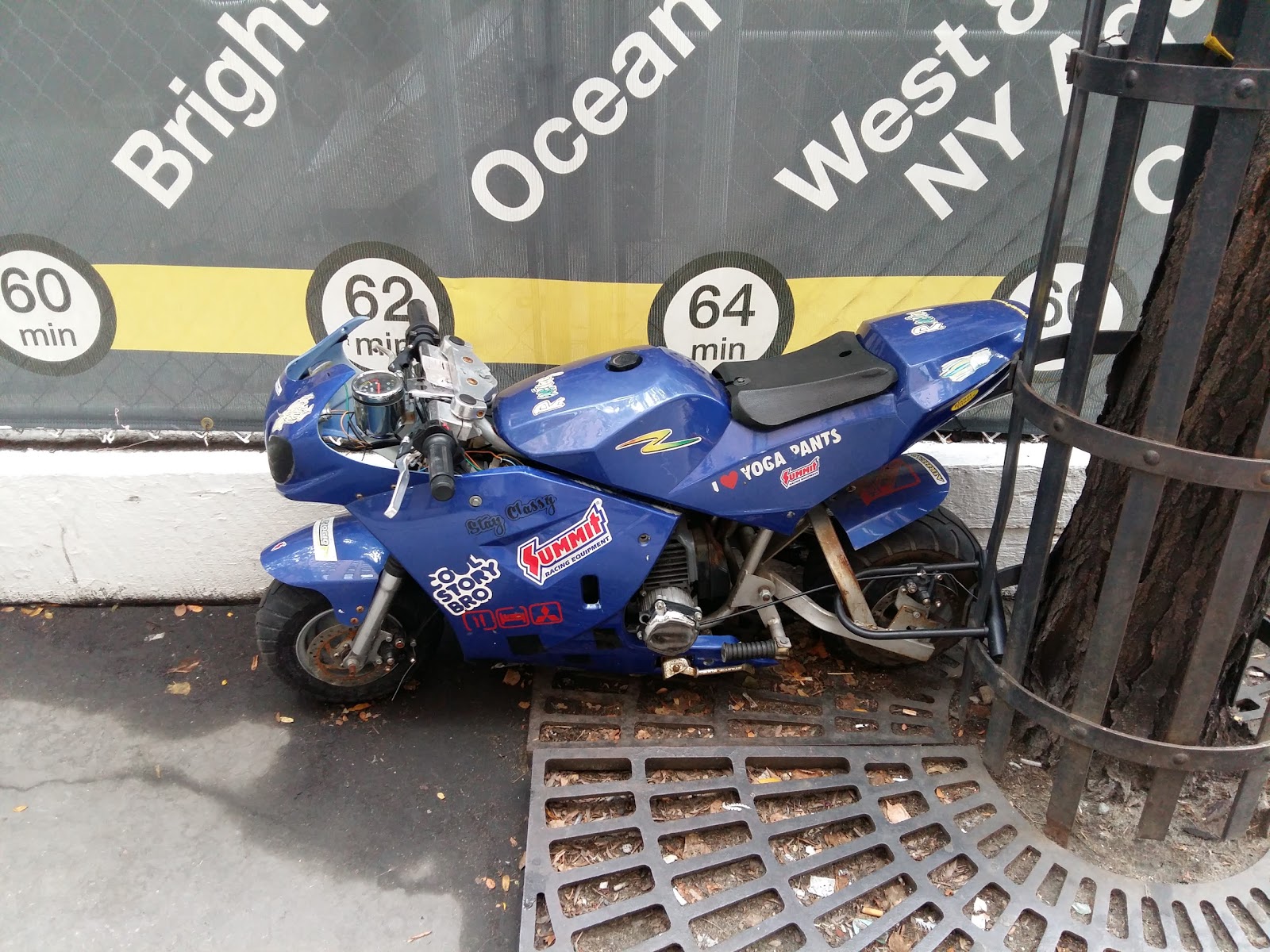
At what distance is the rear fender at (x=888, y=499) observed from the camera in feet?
9.36

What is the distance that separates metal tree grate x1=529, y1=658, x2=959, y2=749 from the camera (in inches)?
114

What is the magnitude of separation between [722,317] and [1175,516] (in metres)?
1.75

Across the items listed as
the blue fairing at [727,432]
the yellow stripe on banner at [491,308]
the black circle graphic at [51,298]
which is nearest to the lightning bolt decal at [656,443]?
the blue fairing at [727,432]

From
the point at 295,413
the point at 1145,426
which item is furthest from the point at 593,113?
the point at 1145,426

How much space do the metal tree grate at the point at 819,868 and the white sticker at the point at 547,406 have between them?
1.05m

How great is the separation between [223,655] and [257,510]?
56 centimetres

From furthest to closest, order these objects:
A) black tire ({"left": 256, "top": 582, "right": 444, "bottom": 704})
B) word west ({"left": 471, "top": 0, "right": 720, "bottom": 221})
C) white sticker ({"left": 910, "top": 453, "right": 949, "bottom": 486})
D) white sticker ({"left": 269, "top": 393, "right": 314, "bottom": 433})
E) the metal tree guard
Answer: word west ({"left": 471, "top": 0, "right": 720, "bottom": 221}) → white sticker ({"left": 910, "top": 453, "right": 949, "bottom": 486}) → black tire ({"left": 256, "top": 582, "right": 444, "bottom": 704}) → white sticker ({"left": 269, "top": 393, "right": 314, "bottom": 433}) → the metal tree guard

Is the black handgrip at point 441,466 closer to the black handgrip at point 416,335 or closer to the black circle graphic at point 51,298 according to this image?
the black handgrip at point 416,335

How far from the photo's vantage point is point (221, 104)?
322 centimetres

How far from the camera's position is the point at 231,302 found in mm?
3475

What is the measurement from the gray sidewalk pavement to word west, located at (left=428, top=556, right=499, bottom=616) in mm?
528

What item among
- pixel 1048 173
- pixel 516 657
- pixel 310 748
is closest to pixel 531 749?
pixel 516 657

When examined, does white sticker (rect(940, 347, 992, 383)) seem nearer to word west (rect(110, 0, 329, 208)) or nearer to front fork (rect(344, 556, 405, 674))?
front fork (rect(344, 556, 405, 674))

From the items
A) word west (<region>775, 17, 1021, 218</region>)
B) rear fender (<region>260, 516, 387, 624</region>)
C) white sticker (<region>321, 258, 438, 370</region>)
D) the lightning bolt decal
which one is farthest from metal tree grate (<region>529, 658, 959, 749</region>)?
word west (<region>775, 17, 1021, 218</region>)
